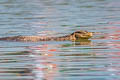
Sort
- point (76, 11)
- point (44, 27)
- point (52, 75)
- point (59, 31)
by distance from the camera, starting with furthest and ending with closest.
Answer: point (76, 11), point (44, 27), point (59, 31), point (52, 75)

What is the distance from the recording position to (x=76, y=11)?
28891mm

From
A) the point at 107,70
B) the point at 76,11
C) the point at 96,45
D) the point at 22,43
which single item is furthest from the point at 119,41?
the point at 76,11

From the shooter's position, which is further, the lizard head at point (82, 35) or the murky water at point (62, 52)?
the lizard head at point (82, 35)

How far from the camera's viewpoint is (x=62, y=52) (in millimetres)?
14117

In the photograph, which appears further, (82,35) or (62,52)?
(82,35)

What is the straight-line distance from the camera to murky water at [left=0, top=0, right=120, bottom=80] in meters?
10.8

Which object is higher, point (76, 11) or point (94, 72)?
point (76, 11)

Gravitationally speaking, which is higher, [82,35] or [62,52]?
[82,35]

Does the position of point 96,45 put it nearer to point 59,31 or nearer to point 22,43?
point 22,43

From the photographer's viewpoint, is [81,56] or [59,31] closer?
[81,56]

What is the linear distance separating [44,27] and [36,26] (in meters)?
0.57

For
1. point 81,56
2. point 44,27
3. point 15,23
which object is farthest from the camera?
point 15,23

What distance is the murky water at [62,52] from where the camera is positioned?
10.8 m

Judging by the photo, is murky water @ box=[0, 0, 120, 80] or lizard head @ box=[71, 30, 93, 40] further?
lizard head @ box=[71, 30, 93, 40]
